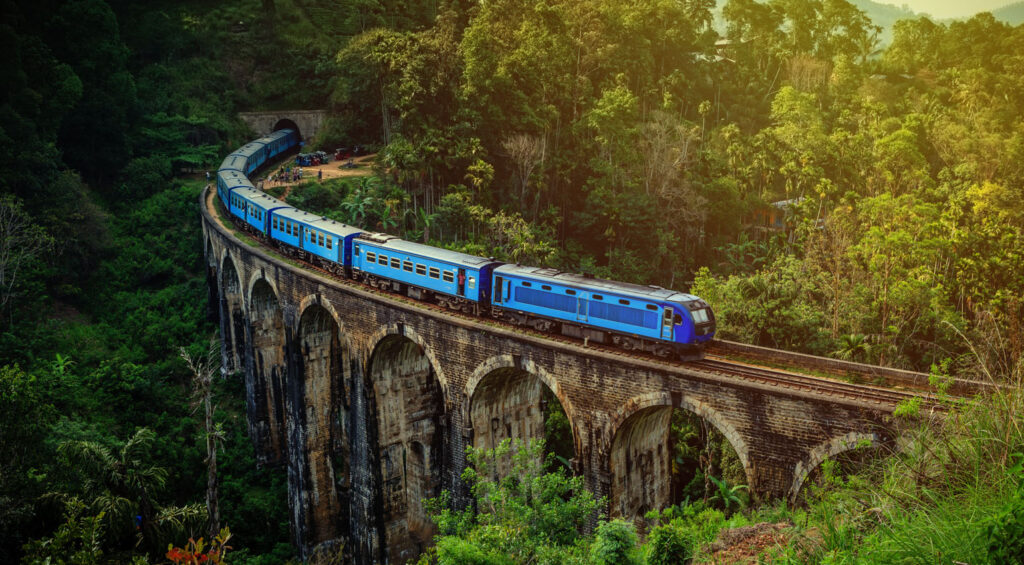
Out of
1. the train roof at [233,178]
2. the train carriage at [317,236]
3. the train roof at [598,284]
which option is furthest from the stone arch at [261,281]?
the train roof at [598,284]

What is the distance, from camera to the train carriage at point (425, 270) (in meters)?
26.2

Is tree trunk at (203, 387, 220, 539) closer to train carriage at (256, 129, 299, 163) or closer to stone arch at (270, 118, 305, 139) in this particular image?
train carriage at (256, 129, 299, 163)

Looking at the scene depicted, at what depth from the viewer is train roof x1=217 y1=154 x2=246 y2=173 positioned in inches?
2030

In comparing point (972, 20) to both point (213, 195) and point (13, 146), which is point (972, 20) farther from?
point (13, 146)

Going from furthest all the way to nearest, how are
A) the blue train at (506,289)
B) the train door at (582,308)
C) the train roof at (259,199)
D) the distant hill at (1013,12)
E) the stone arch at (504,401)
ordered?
the distant hill at (1013,12) → the train roof at (259,199) → the stone arch at (504,401) → the train door at (582,308) → the blue train at (506,289)

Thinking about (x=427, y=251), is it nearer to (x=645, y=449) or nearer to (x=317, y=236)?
(x=317, y=236)

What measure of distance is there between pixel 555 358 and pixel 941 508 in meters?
12.4

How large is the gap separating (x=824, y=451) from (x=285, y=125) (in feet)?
215

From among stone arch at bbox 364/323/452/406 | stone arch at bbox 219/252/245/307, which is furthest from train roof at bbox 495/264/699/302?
stone arch at bbox 219/252/245/307

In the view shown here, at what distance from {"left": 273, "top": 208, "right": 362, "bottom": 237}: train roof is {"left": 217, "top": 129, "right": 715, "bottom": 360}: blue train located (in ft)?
0.14

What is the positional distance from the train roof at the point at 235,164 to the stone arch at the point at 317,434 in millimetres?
23311

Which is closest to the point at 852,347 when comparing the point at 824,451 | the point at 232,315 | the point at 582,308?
the point at 582,308

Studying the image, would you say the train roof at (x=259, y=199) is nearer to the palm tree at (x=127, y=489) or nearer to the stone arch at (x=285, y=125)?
the palm tree at (x=127, y=489)

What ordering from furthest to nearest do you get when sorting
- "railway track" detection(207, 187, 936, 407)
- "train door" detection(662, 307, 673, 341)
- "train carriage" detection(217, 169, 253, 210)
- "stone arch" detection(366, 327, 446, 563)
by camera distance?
1. "train carriage" detection(217, 169, 253, 210)
2. "stone arch" detection(366, 327, 446, 563)
3. "train door" detection(662, 307, 673, 341)
4. "railway track" detection(207, 187, 936, 407)
